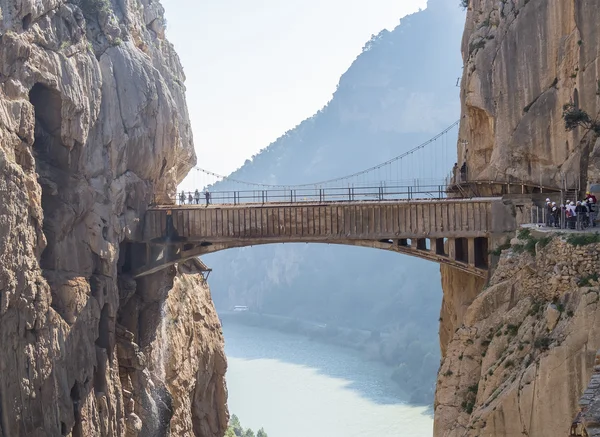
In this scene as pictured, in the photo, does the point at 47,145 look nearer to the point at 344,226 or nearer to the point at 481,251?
the point at 344,226

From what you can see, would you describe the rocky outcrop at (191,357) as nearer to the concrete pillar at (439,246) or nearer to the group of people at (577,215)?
the concrete pillar at (439,246)

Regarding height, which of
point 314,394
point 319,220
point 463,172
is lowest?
point 314,394

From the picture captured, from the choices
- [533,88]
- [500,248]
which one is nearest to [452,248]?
[500,248]

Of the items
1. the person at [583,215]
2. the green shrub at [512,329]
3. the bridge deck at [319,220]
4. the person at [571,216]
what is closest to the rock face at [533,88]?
the bridge deck at [319,220]

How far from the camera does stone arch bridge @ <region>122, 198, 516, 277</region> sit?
105 feet

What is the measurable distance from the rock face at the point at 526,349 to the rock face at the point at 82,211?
1152 cm

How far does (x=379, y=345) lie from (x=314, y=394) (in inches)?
1218

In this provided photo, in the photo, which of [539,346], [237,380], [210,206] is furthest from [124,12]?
[237,380]

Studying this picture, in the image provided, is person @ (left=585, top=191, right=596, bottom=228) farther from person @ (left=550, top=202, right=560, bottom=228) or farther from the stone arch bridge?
the stone arch bridge

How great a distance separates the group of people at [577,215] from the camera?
23.0 meters

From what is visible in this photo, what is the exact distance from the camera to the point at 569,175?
96.2ft

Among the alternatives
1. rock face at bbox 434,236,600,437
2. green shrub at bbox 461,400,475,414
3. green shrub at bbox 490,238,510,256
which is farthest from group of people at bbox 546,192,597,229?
green shrub at bbox 490,238,510,256

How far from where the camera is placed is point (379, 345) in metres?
133

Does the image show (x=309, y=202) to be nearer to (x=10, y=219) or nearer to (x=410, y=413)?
(x=10, y=219)
